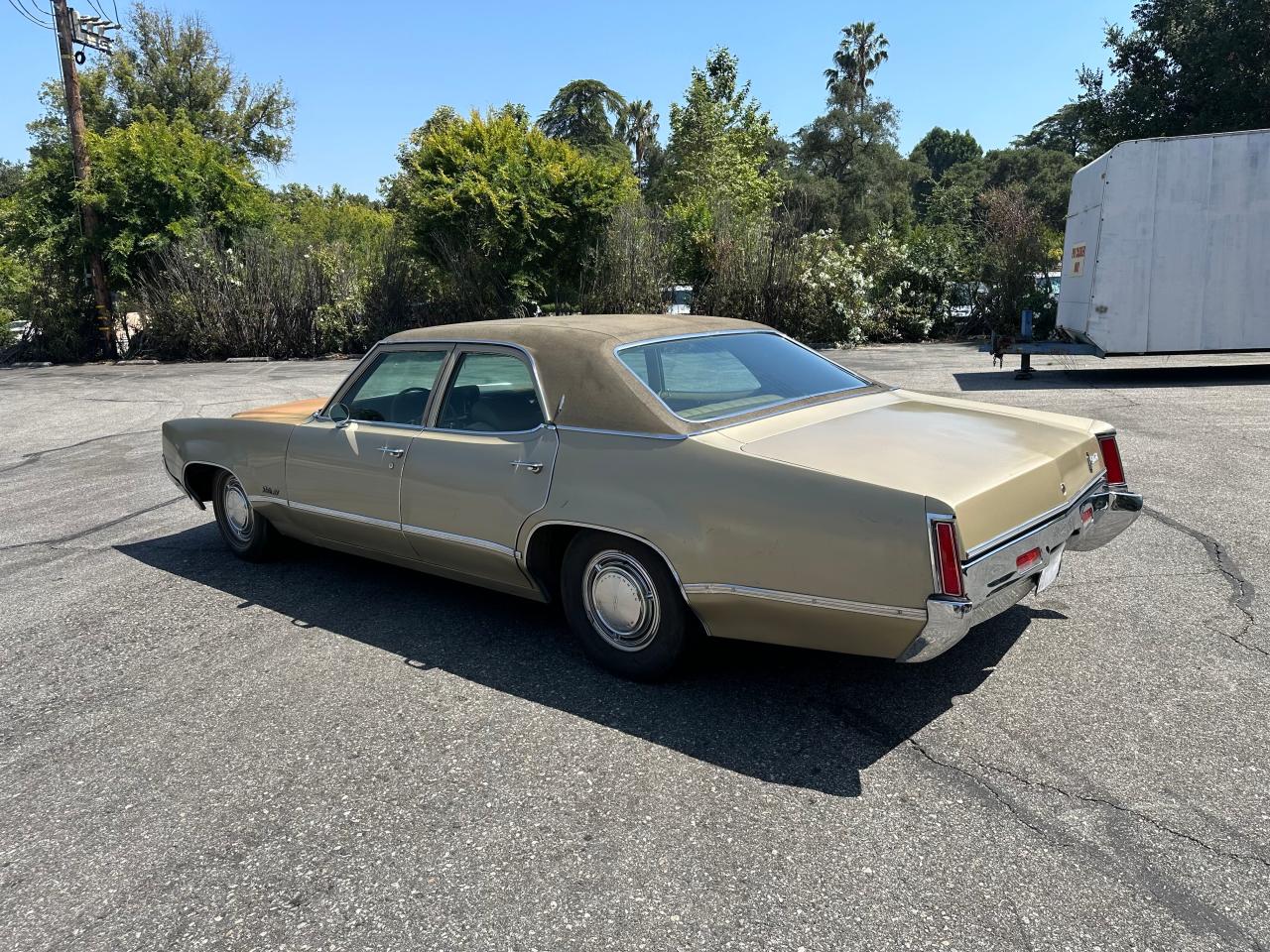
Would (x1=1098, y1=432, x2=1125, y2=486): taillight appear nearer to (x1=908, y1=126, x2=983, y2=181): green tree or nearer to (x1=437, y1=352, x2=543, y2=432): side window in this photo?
(x1=437, y1=352, x2=543, y2=432): side window

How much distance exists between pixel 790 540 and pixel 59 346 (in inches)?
1019

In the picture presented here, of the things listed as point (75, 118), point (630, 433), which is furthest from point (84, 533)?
point (75, 118)

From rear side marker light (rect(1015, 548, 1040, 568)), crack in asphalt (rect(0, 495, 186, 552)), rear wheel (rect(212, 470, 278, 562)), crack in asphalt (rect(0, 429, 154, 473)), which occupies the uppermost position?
rear side marker light (rect(1015, 548, 1040, 568))

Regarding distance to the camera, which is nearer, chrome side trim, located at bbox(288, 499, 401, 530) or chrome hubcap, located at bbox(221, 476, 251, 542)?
chrome side trim, located at bbox(288, 499, 401, 530)

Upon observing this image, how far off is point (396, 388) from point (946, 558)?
298 centimetres

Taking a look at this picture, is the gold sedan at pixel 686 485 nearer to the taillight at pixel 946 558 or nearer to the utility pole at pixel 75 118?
the taillight at pixel 946 558

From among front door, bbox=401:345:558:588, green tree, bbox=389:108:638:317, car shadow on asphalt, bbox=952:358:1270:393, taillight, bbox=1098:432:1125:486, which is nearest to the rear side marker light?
taillight, bbox=1098:432:1125:486

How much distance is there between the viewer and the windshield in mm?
3941

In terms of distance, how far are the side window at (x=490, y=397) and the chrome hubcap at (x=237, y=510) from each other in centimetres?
189

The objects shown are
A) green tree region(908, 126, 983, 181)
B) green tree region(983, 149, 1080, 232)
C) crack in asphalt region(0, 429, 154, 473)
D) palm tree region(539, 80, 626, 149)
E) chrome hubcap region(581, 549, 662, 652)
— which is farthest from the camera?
green tree region(908, 126, 983, 181)

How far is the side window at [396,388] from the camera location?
4.58 meters

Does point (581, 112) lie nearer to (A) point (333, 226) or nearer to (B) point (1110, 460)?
(A) point (333, 226)

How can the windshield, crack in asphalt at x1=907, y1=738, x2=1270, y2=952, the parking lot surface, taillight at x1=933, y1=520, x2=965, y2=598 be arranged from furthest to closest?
the windshield < taillight at x1=933, y1=520, x2=965, y2=598 < the parking lot surface < crack in asphalt at x1=907, y1=738, x2=1270, y2=952

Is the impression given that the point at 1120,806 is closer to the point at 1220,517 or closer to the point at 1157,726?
the point at 1157,726
